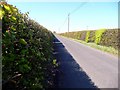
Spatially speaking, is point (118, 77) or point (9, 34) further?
point (118, 77)

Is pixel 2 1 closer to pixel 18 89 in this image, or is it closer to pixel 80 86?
pixel 18 89

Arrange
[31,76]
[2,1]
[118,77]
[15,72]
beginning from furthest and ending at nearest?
[118,77], [31,76], [15,72], [2,1]

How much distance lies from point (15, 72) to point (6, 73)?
1.08 feet

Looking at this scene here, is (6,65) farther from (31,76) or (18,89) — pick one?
(31,76)

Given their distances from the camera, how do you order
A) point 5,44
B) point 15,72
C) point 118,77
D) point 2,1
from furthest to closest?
1. point 118,77
2. point 15,72
3. point 5,44
4. point 2,1

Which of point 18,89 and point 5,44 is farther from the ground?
point 5,44

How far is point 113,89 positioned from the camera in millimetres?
9297

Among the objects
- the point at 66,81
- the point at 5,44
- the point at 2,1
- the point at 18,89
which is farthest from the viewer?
the point at 66,81

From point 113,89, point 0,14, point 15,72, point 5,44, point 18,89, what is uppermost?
point 0,14

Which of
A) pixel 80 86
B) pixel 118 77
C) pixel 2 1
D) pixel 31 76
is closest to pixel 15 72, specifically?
pixel 31 76

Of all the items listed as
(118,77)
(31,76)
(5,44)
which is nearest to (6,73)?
(5,44)

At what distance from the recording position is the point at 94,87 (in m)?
9.30

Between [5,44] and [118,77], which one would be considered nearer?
[5,44]

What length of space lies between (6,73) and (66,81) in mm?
6858
